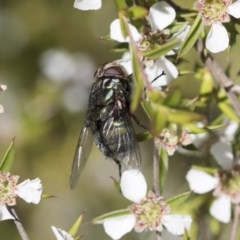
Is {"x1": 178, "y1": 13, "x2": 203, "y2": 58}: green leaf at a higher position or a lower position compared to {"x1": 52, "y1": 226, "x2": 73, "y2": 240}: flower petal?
higher

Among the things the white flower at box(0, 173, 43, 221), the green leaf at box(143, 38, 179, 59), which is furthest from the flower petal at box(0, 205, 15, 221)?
the green leaf at box(143, 38, 179, 59)

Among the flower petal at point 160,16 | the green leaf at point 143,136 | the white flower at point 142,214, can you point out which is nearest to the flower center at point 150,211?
the white flower at point 142,214

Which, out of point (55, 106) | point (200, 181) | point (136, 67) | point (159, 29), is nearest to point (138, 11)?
point (136, 67)

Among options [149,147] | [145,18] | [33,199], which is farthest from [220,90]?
[149,147]

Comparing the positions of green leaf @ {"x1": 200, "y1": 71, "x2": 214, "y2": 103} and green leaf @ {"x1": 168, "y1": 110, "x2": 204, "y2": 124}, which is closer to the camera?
green leaf @ {"x1": 168, "y1": 110, "x2": 204, "y2": 124}

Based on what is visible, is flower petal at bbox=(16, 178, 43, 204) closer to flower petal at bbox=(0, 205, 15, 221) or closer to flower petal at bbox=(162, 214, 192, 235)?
flower petal at bbox=(0, 205, 15, 221)

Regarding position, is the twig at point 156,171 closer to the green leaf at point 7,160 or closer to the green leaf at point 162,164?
the green leaf at point 162,164

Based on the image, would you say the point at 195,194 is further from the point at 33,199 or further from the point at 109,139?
the point at 33,199
